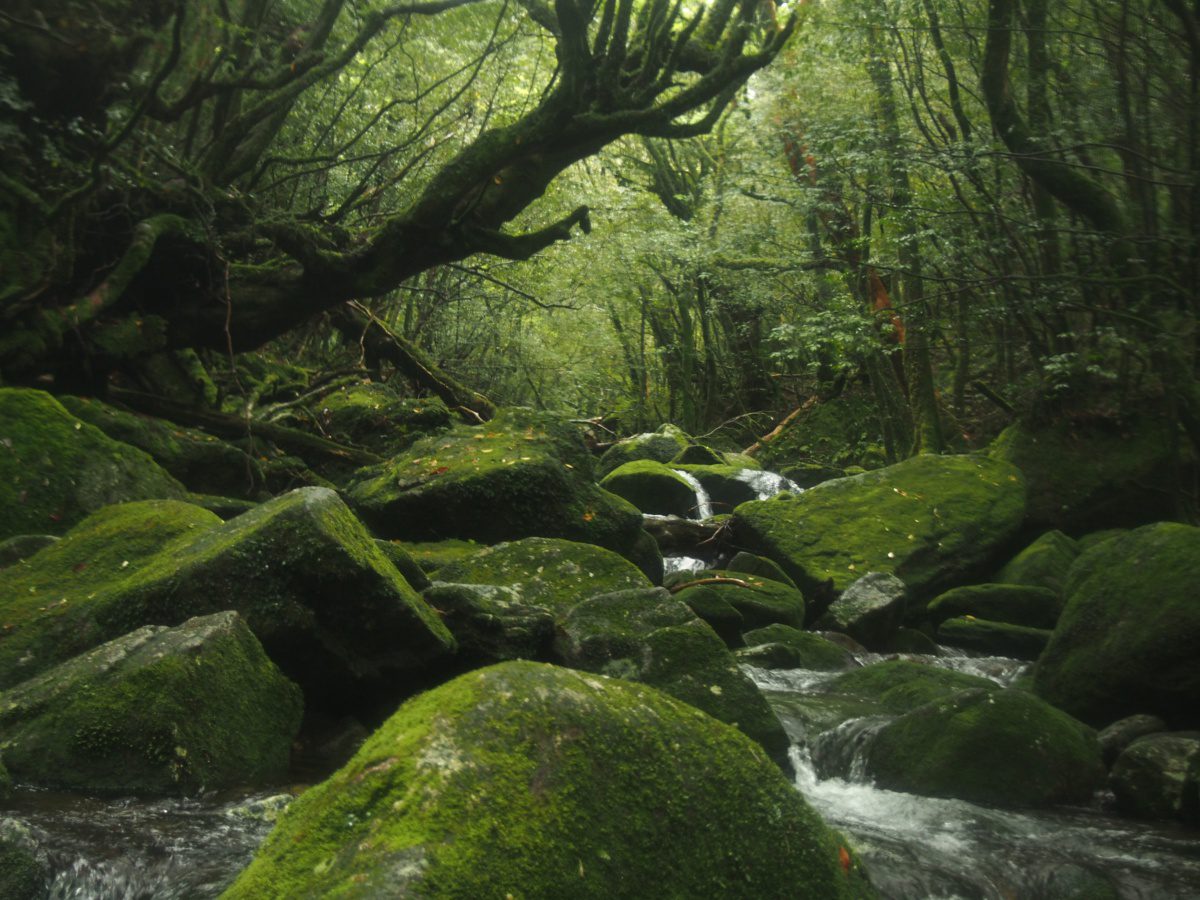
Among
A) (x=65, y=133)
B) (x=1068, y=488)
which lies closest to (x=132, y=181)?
(x=65, y=133)

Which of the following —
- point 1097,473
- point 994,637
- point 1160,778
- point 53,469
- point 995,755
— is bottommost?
point 994,637

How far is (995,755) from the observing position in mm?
5379

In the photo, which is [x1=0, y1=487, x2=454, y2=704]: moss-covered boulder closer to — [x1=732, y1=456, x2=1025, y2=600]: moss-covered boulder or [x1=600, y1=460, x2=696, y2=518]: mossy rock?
[x1=732, y1=456, x2=1025, y2=600]: moss-covered boulder

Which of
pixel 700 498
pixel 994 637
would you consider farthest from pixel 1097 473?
pixel 700 498

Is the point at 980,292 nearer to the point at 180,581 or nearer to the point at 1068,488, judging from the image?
the point at 1068,488

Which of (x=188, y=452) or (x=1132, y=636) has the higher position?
(x=188, y=452)

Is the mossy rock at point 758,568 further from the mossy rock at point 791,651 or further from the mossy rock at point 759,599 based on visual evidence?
the mossy rock at point 791,651

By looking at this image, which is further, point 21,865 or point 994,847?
point 994,847

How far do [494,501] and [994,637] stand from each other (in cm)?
479

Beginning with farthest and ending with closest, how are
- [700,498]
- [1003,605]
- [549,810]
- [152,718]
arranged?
[700,498]
[1003,605]
[152,718]
[549,810]

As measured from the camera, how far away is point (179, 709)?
4.15m

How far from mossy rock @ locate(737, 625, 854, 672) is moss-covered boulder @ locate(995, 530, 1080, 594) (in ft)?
9.26

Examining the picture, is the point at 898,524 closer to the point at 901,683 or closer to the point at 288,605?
the point at 901,683

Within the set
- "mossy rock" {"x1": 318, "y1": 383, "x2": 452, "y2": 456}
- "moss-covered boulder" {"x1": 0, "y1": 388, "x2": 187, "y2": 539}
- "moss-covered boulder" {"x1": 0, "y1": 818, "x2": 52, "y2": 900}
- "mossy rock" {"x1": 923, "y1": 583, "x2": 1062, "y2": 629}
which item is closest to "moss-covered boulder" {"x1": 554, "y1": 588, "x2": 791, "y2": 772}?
"moss-covered boulder" {"x1": 0, "y1": 818, "x2": 52, "y2": 900}
